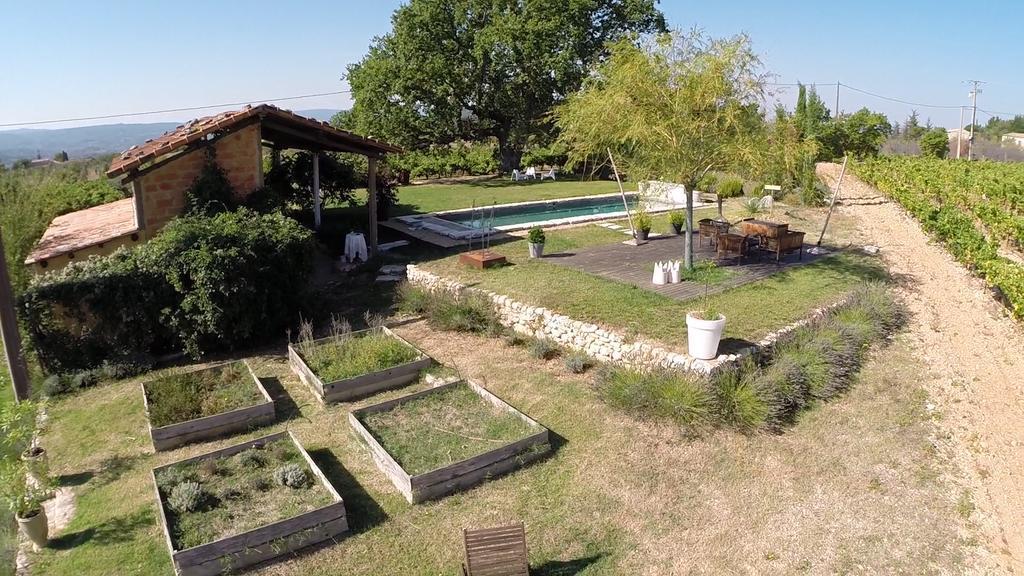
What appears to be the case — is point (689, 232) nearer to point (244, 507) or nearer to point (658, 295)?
point (658, 295)

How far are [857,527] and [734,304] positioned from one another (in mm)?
5432

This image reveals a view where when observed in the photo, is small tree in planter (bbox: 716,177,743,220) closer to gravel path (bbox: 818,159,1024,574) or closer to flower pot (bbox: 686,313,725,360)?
gravel path (bbox: 818,159,1024,574)

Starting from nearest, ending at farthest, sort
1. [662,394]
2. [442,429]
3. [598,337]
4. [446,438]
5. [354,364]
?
[446,438]
[442,429]
[662,394]
[354,364]
[598,337]

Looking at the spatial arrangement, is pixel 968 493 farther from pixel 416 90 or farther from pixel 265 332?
pixel 416 90

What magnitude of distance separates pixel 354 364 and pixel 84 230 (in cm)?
785

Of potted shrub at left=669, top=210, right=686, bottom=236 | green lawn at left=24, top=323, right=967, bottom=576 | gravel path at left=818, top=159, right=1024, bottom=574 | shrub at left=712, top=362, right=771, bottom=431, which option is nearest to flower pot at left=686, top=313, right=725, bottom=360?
shrub at left=712, top=362, right=771, bottom=431

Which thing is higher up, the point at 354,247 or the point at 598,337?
the point at 354,247

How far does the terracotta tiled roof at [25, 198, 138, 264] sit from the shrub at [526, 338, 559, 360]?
8204 mm

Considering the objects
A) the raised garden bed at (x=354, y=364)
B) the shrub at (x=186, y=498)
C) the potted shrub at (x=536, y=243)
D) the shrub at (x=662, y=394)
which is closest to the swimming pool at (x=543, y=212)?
the potted shrub at (x=536, y=243)

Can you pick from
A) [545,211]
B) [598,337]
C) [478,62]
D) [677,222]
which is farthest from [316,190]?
[478,62]

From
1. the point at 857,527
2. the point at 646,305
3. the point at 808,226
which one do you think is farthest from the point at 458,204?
the point at 857,527

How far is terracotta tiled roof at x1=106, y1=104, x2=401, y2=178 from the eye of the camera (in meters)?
11.7

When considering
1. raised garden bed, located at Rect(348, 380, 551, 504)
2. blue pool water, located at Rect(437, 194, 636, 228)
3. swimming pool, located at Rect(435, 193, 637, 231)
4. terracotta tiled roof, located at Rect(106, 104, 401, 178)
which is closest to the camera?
raised garden bed, located at Rect(348, 380, 551, 504)

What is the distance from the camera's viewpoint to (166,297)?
1027 centimetres
